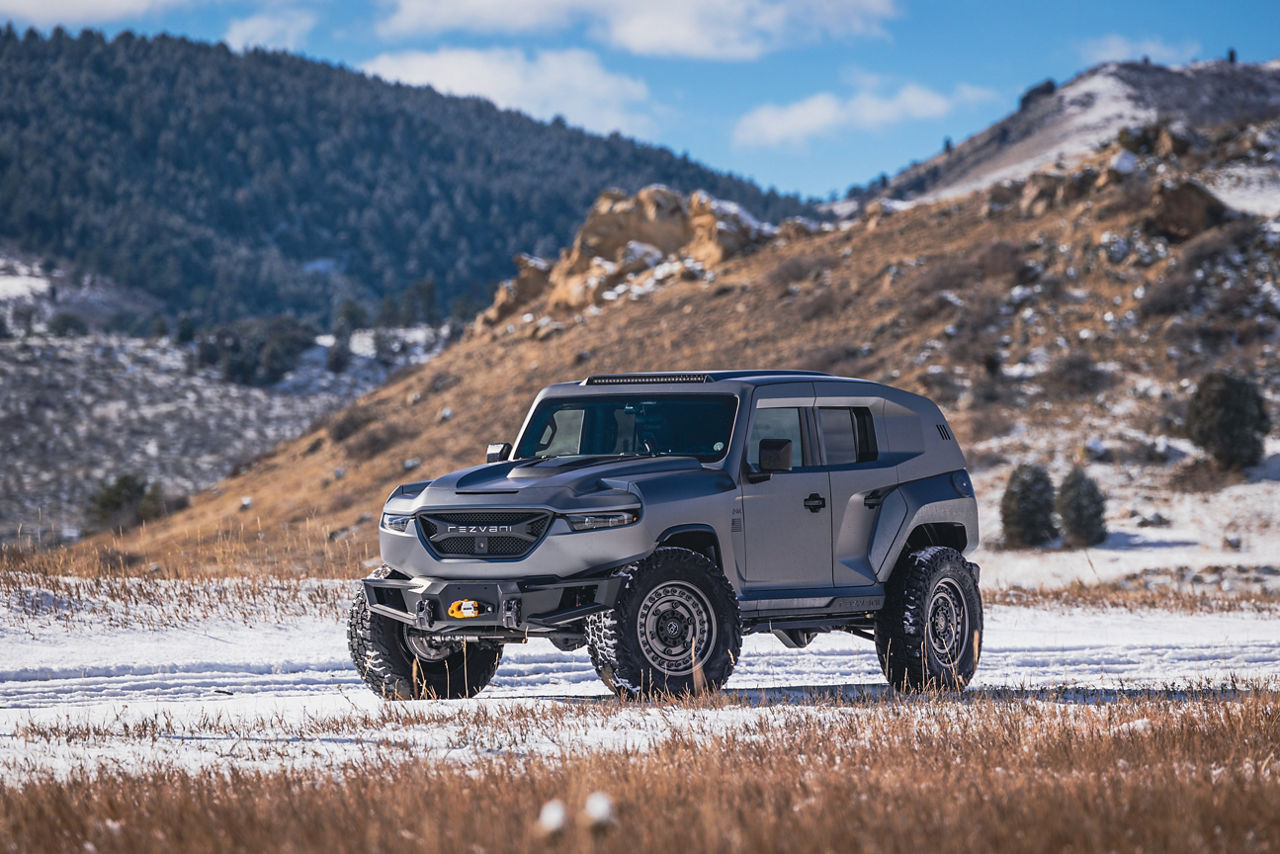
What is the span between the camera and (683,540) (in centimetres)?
845

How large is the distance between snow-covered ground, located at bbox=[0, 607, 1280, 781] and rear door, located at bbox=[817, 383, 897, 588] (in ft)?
3.07

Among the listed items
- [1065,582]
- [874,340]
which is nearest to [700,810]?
[1065,582]

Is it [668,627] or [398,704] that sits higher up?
[668,627]

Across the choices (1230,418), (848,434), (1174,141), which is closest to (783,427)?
(848,434)

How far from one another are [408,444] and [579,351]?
885 cm

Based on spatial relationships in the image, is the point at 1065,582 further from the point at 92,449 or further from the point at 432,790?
the point at 92,449

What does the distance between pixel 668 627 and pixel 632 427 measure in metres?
A: 1.75

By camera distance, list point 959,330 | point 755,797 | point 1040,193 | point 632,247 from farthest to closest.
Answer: point 632,247, point 1040,193, point 959,330, point 755,797

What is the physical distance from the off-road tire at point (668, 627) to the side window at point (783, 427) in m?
1.36

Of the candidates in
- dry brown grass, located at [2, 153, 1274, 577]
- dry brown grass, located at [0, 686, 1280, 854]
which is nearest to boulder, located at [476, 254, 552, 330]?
dry brown grass, located at [2, 153, 1274, 577]

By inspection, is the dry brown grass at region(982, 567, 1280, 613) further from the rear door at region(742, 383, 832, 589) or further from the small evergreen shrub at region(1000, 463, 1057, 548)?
the small evergreen shrub at region(1000, 463, 1057, 548)

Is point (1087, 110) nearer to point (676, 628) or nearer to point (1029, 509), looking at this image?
point (1029, 509)

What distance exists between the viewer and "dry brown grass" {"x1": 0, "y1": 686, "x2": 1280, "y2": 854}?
4289 mm

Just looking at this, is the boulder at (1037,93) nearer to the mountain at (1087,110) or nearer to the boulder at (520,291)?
the mountain at (1087,110)
